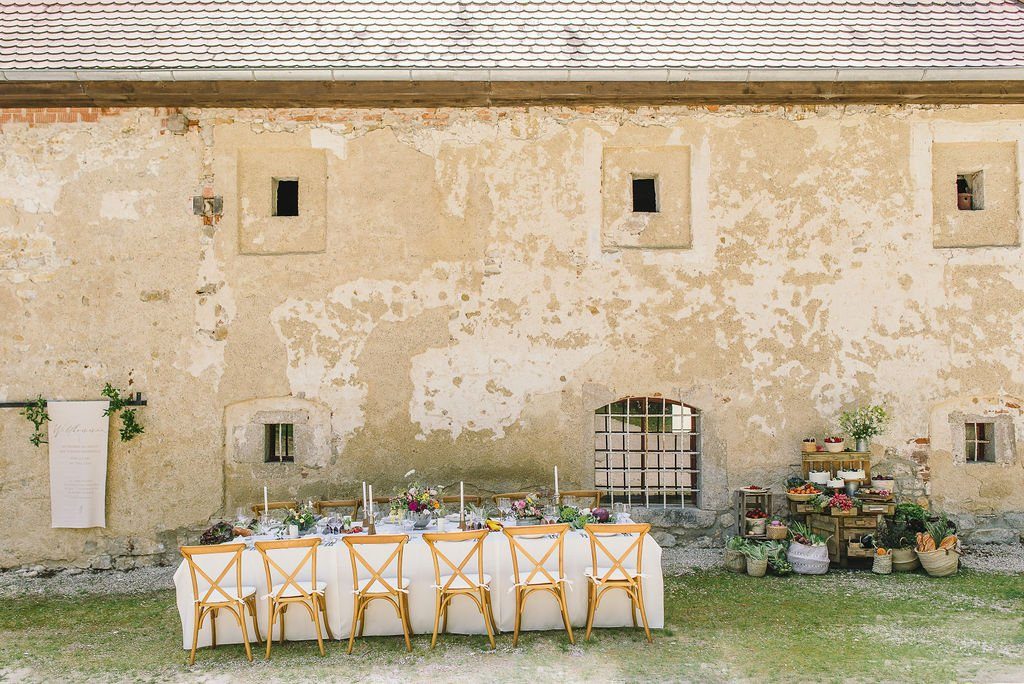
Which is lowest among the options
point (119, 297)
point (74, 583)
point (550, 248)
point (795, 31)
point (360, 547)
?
point (74, 583)

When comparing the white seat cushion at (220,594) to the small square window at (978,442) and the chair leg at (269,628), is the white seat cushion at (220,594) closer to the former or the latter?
the chair leg at (269,628)

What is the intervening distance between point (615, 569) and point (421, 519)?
174 cm

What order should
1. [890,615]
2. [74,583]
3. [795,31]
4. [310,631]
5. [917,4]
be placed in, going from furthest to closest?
[917,4]
[795,31]
[74,583]
[890,615]
[310,631]

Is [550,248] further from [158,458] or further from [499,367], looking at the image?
[158,458]

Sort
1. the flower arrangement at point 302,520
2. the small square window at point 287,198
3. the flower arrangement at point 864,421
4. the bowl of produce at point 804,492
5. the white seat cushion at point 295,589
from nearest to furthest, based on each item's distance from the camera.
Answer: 1. the white seat cushion at point 295,589
2. the flower arrangement at point 302,520
3. the bowl of produce at point 804,492
4. the flower arrangement at point 864,421
5. the small square window at point 287,198

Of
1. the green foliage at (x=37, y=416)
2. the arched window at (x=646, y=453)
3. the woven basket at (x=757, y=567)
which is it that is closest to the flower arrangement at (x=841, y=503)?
the woven basket at (x=757, y=567)

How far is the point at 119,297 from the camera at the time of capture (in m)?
8.20

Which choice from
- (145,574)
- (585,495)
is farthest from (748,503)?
(145,574)

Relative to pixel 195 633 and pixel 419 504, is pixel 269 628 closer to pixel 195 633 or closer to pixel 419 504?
pixel 195 633

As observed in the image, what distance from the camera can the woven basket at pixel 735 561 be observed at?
760 centimetres

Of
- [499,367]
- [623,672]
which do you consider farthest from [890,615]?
[499,367]

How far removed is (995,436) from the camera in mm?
8266

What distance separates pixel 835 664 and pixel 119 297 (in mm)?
7539

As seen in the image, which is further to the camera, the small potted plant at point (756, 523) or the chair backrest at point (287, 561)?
the small potted plant at point (756, 523)
